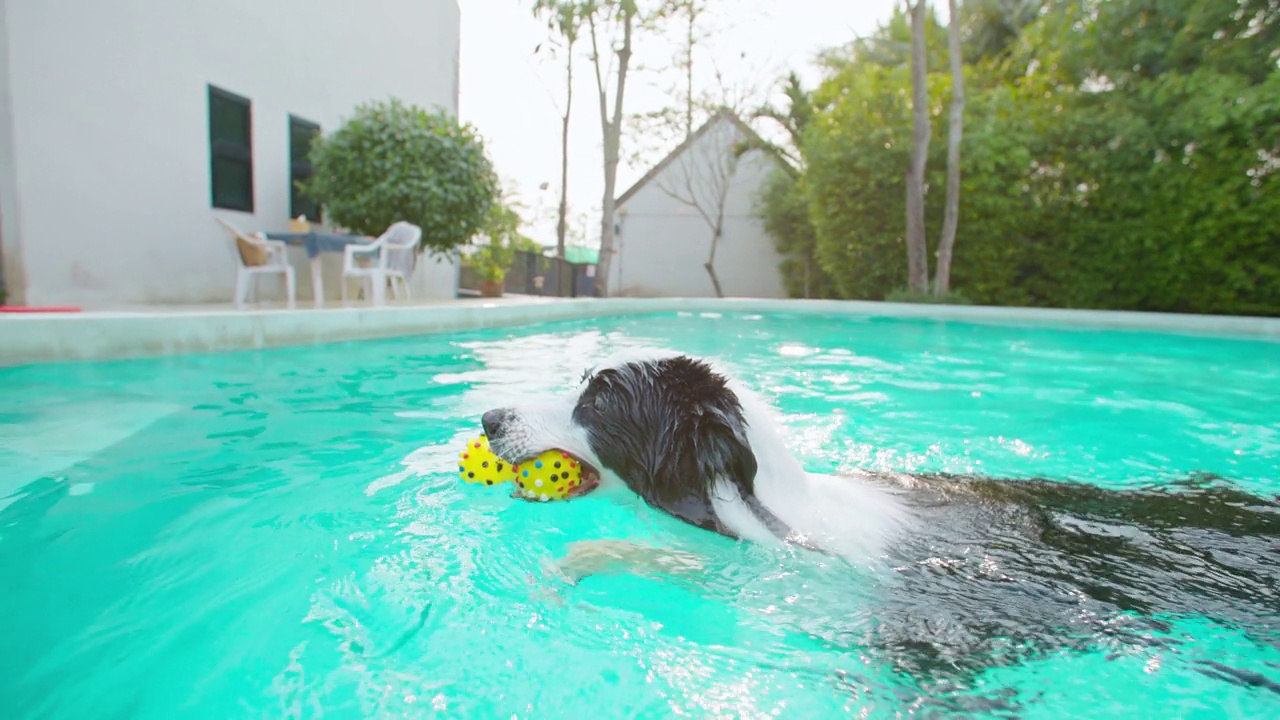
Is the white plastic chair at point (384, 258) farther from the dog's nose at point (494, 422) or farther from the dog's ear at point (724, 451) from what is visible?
the dog's ear at point (724, 451)

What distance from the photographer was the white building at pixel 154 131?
815 cm

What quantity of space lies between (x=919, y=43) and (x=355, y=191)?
11768mm

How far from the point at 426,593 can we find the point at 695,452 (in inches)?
37.5

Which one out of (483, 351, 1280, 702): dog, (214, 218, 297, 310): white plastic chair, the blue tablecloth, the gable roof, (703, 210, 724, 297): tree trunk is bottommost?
(483, 351, 1280, 702): dog

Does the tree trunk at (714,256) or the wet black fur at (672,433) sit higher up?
the tree trunk at (714,256)

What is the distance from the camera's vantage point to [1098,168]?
14.8 m

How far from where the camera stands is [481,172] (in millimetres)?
12258

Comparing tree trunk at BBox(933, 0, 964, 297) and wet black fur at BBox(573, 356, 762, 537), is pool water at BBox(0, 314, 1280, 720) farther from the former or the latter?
tree trunk at BBox(933, 0, 964, 297)

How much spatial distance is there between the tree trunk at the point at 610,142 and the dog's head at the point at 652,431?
17340 millimetres

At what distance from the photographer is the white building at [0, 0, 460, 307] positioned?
8.15 m

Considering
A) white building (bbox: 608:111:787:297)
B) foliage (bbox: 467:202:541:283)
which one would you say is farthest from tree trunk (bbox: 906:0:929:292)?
white building (bbox: 608:111:787:297)

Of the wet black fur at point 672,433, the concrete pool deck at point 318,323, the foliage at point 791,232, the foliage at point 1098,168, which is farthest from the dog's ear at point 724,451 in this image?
the foliage at point 791,232

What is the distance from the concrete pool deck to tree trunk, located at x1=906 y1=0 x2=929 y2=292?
229 centimetres

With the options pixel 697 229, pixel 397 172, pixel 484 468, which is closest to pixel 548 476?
pixel 484 468
